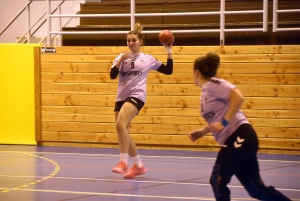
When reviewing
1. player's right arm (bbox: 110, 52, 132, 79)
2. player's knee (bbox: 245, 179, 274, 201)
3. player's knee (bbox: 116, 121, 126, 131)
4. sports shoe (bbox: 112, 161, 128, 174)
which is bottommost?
sports shoe (bbox: 112, 161, 128, 174)

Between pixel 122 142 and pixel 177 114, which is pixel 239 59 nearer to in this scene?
pixel 177 114

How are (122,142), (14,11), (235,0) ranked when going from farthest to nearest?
(14,11) < (235,0) < (122,142)

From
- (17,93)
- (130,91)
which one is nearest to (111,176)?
(130,91)

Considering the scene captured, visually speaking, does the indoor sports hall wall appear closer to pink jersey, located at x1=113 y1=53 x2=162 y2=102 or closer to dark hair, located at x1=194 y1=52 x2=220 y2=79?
pink jersey, located at x1=113 y1=53 x2=162 y2=102

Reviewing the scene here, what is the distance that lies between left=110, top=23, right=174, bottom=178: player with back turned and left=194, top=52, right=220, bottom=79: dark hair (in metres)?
2.93

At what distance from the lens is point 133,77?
831cm

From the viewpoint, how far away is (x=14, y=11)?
17.5 meters

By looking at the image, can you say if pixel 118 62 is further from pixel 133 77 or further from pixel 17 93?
pixel 17 93

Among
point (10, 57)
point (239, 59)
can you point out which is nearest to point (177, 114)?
point (239, 59)

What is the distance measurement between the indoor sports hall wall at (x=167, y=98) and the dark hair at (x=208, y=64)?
583 cm

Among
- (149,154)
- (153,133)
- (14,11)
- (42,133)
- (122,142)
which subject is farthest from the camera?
(14,11)

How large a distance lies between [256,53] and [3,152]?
16.7 ft

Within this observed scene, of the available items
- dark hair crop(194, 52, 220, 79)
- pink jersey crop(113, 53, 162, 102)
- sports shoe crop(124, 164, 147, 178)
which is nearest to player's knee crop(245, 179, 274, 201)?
dark hair crop(194, 52, 220, 79)

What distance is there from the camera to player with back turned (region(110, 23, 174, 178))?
8055 mm
